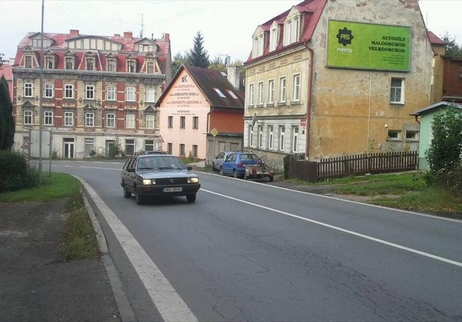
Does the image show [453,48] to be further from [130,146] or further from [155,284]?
[155,284]

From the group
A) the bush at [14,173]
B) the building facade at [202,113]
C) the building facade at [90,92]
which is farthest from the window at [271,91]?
the building facade at [90,92]

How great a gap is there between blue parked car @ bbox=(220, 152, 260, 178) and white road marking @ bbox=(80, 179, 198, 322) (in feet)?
67.3

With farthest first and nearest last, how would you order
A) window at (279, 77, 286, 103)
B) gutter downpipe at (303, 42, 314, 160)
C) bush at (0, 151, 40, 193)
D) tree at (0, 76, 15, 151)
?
window at (279, 77, 286, 103)
gutter downpipe at (303, 42, 314, 160)
tree at (0, 76, 15, 151)
bush at (0, 151, 40, 193)

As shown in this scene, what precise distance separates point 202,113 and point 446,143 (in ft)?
129

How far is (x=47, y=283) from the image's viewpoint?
696 cm

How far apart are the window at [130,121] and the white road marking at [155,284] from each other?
59.8 metres

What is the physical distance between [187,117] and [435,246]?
1927 inches

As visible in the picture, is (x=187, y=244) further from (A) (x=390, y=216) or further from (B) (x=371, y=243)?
(A) (x=390, y=216)

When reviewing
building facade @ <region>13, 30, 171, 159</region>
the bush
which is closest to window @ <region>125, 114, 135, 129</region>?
building facade @ <region>13, 30, 171, 159</region>

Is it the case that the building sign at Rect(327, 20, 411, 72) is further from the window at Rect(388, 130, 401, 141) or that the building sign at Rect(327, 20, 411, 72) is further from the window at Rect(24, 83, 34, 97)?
the window at Rect(24, 83, 34, 97)

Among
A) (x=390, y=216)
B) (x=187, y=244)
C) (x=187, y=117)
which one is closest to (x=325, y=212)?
(x=390, y=216)

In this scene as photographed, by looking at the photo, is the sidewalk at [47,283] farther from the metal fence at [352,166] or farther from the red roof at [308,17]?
the red roof at [308,17]

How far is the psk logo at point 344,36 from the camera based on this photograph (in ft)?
106

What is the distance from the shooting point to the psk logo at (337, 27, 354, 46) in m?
32.4
